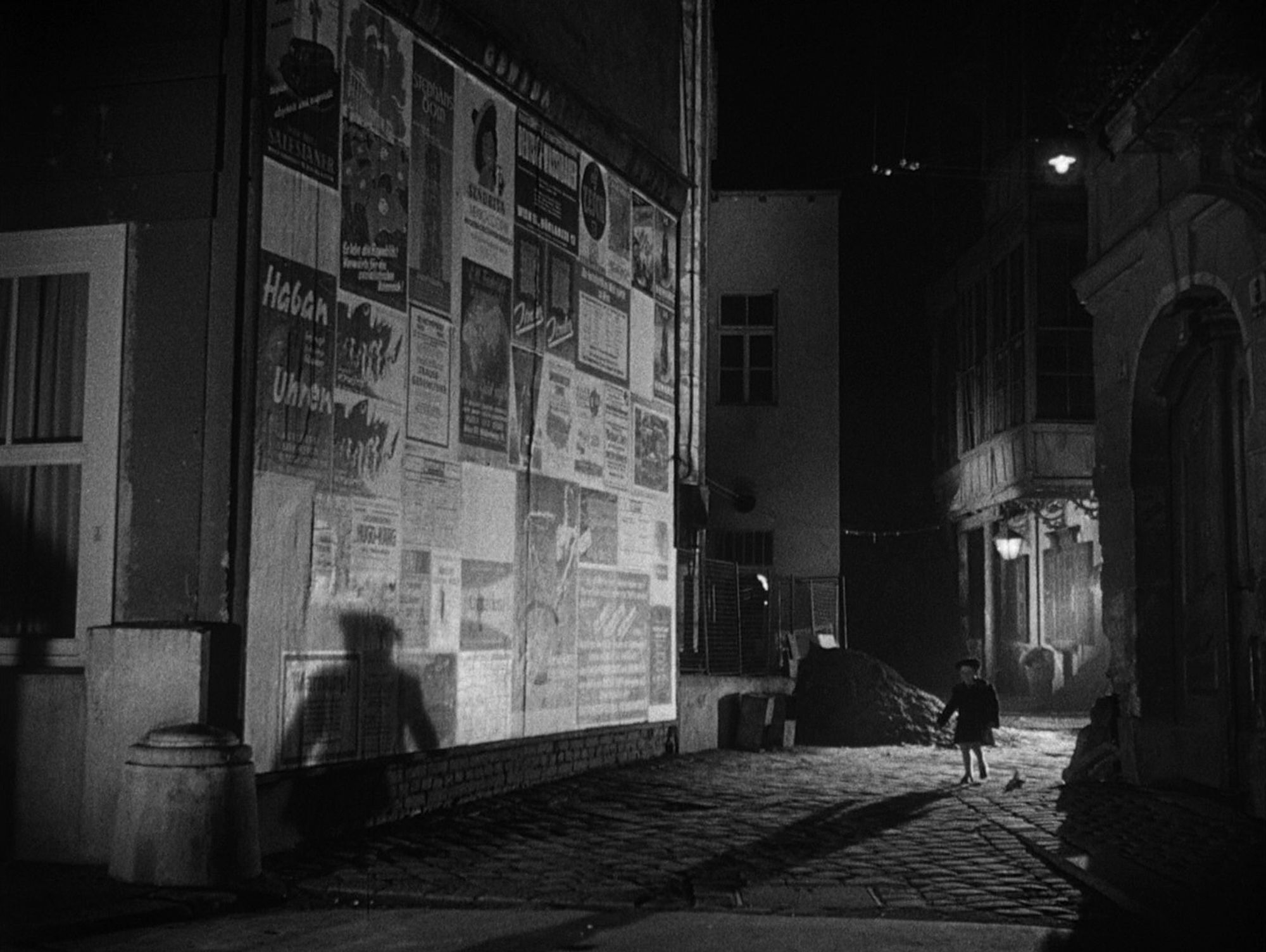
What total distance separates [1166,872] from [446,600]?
5.69m

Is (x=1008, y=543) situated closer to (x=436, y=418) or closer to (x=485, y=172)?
(x=485, y=172)

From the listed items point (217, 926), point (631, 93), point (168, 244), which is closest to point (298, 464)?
point (168, 244)

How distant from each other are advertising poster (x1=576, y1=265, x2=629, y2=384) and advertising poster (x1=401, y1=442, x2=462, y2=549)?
297 centimetres

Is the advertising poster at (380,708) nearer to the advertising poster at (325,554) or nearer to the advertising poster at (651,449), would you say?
the advertising poster at (325,554)

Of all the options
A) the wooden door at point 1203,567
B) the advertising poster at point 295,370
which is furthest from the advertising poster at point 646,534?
the advertising poster at point 295,370

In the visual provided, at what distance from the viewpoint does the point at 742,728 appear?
63.5 feet

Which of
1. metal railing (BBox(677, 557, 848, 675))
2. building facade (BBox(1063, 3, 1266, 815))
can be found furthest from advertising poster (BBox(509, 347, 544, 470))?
building facade (BBox(1063, 3, 1266, 815))

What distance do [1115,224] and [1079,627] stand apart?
564 inches

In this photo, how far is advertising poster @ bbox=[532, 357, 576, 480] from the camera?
13.9 metres

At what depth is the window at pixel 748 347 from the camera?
29422 millimetres

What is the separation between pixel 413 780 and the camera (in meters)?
11.7

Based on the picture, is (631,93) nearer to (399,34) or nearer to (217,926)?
(399,34)

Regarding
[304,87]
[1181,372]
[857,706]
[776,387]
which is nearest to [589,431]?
[304,87]

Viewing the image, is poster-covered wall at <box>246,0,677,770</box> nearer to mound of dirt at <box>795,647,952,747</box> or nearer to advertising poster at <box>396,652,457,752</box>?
advertising poster at <box>396,652,457,752</box>
